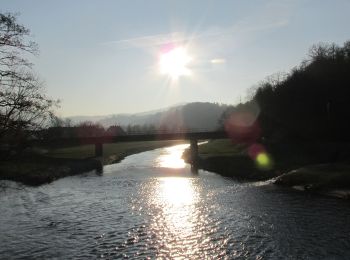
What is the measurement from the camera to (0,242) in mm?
28281

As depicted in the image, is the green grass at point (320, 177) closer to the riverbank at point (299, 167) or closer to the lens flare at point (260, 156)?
the riverbank at point (299, 167)

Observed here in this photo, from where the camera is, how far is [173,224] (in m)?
33.5

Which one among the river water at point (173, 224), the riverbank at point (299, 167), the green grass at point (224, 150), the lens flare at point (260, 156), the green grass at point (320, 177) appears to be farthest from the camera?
the green grass at point (224, 150)

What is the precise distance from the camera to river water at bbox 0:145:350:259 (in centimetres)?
2622

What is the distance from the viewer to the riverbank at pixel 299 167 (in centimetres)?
4928

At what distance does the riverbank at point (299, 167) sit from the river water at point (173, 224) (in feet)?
11.0

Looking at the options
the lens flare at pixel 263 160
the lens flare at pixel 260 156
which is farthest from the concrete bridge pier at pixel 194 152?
the lens flare at pixel 263 160

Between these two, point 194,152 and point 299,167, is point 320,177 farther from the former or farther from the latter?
point 194,152

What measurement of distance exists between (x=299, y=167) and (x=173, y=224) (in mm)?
37793

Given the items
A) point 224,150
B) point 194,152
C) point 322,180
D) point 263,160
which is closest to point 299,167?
point 263,160

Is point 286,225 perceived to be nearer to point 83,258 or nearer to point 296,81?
point 83,258

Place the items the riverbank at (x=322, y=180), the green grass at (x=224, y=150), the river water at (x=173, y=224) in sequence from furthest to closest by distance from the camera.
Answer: the green grass at (x=224, y=150) → the riverbank at (x=322, y=180) → the river water at (x=173, y=224)

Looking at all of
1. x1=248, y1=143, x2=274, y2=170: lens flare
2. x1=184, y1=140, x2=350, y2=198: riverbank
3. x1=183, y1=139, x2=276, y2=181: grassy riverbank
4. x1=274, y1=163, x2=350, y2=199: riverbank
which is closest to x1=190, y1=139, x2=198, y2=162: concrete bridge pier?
x1=184, y1=140, x2=350, y2=198: riverbank

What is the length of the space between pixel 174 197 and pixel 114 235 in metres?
17.4
